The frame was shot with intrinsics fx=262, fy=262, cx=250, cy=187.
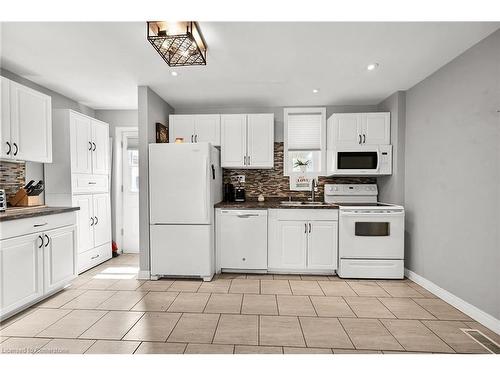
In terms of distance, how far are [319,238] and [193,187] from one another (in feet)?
5.60

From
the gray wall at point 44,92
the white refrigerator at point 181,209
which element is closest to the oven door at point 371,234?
the white refrigerator at point 181,209

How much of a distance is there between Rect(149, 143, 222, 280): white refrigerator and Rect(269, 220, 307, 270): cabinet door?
852 millimetres

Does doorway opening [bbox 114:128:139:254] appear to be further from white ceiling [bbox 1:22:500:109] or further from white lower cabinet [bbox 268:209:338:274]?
white lower cabinet [bbox 268:209:338:274]

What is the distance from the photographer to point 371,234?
3.23 m

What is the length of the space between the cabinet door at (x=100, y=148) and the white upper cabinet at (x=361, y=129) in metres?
3.33

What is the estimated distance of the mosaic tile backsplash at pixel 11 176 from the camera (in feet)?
9.24

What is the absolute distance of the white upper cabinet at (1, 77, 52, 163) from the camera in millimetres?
2443

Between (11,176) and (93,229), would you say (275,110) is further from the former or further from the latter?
(11,176)

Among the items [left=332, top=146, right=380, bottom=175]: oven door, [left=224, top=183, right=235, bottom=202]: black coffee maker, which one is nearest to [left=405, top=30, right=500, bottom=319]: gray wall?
[left=332, top=146, right=380, bottom=175]: oven door

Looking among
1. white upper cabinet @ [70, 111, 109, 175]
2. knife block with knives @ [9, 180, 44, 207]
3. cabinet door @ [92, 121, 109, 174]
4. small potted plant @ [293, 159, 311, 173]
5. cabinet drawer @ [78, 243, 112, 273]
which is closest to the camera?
knife block with knives @ [9, 180, 44, 207]

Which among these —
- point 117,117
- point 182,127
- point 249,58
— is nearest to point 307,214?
point 249,58

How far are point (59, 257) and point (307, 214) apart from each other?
9.15ft

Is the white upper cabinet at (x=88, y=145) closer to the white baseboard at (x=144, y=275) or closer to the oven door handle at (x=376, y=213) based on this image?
the white baseboard at (x=144, y=275)

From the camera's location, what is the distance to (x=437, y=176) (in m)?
2.74
